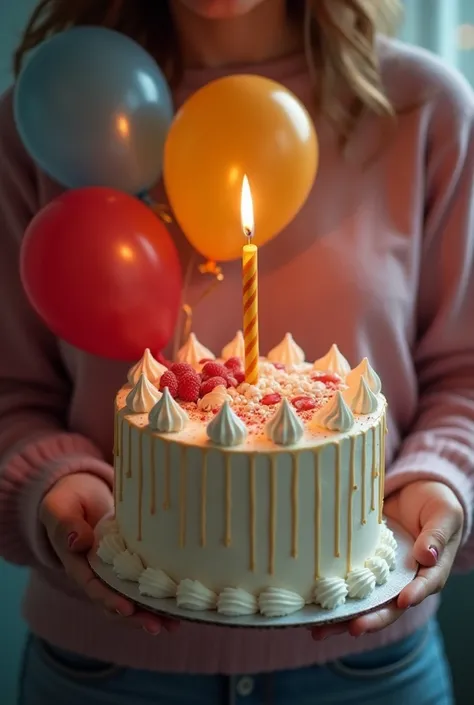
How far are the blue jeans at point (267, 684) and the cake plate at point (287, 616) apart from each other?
0.33 metres

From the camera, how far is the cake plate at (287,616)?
3.38ft

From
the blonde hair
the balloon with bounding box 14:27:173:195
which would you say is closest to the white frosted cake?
the balloon with bounding box 14:27:173:195

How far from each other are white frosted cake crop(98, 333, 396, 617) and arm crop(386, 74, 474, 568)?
0.33m

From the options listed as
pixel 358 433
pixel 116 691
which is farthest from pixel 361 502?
pixel 116 691

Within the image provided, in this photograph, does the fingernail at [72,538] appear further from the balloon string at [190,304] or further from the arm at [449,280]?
the arm at [449,280]

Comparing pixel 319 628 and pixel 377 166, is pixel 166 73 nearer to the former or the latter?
pixel 377 166

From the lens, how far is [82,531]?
1.23 metres

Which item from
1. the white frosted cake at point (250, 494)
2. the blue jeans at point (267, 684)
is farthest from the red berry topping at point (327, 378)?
the blue jeans at point (267, 684)

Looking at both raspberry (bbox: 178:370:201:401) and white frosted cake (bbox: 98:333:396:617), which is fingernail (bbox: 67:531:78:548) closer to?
white frosted cake (bbox: 98:333:396:617)

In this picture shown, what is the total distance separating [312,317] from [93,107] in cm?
46

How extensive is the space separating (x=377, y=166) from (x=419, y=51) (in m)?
0.23

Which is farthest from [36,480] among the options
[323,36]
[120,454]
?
[323,36]

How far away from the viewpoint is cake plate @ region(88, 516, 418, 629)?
1.03m

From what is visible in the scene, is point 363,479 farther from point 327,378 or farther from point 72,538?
Answer: point 72,538
